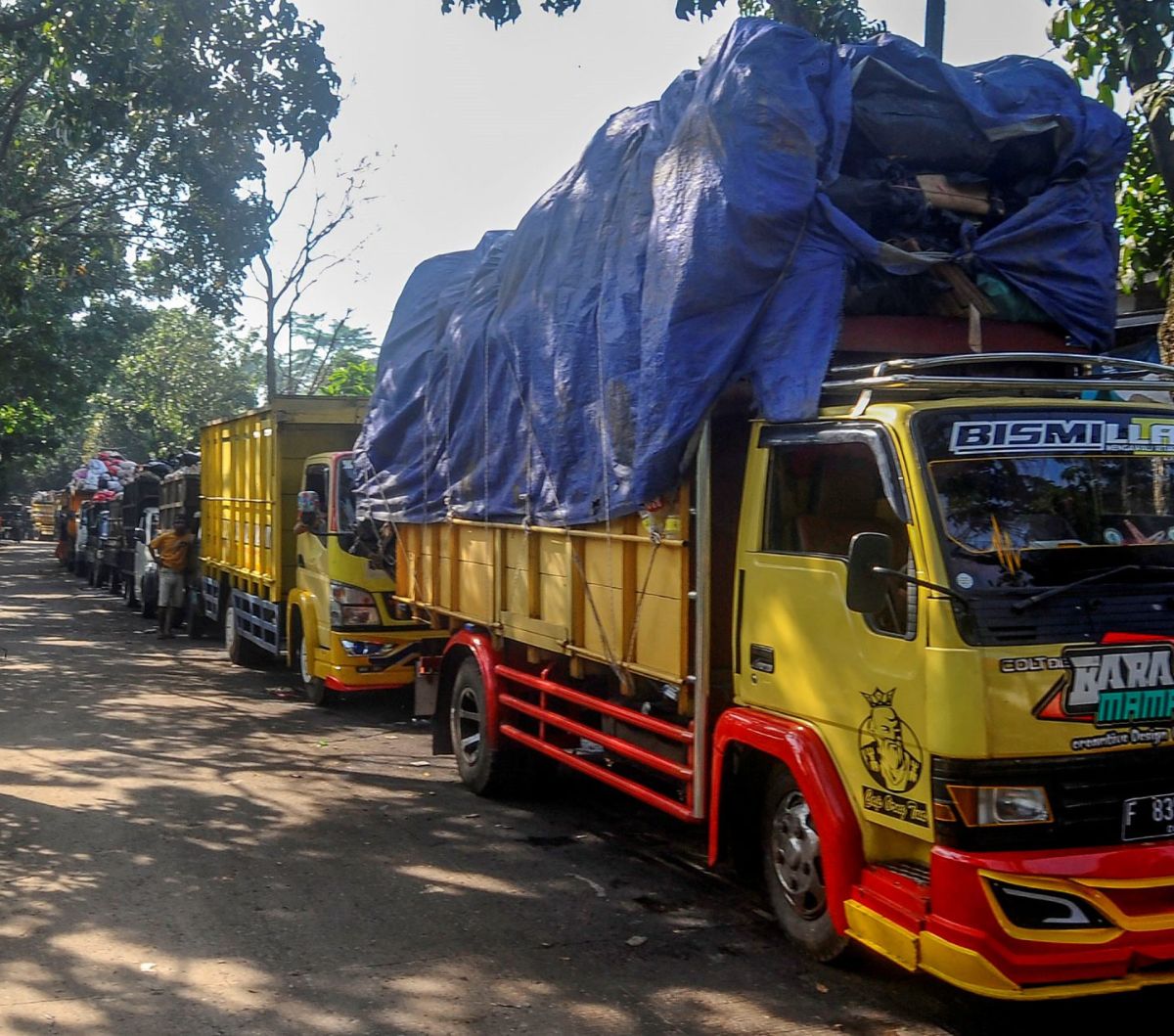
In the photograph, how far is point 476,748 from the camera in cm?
845

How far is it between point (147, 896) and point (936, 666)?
3.98 m

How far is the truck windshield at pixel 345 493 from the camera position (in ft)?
37.3

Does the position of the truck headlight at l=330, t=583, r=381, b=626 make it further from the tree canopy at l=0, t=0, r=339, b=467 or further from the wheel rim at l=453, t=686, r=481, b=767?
the tree canopy at l=0, t=0, r=339, b=467

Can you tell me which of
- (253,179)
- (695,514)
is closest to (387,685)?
(695,514)

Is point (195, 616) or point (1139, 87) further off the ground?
point (1139, 87)

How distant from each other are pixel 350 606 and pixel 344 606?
5cm

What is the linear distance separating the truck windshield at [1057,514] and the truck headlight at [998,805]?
1.60ft

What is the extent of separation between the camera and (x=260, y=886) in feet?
21.0

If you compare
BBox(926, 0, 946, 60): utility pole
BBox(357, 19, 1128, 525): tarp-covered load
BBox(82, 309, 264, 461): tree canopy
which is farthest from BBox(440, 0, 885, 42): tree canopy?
BBox(82, 309, 264, 461): tree canopy

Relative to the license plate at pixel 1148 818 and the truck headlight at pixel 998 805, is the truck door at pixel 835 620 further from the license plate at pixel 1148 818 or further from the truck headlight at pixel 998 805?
the license plate at pixel 1148 818

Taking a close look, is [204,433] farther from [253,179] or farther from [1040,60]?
[1040,60]

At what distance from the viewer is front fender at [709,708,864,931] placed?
183 inches

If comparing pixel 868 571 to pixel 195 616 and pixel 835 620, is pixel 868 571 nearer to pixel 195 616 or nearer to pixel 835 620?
pixel 835 620

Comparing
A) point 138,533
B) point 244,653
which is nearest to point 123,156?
point 138,533
